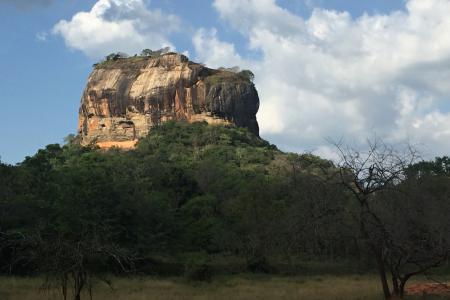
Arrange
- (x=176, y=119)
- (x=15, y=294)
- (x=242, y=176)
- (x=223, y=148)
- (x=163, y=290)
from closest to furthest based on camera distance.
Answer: (x=15, y=294)
(x=163, y=290)
(x=242, y=176)
(x=223, y=148)
(x=176, y=119)

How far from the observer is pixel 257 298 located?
19688mm

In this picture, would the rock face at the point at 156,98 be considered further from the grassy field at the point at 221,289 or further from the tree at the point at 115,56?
the grassy field at the point at 221,289

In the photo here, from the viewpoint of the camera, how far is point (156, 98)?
100750 mm

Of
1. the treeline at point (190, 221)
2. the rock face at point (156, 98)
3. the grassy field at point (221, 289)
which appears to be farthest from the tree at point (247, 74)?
the grassy field at point (221, 289)

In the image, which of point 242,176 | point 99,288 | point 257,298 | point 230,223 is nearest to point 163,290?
point 99,288

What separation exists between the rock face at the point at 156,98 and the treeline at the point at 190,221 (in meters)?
46.1

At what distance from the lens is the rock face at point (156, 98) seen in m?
100

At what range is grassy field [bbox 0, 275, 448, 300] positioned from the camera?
1964 centimetres

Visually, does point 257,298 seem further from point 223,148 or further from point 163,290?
point 223,148

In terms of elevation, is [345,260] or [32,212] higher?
[32,212]

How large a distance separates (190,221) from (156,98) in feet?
209

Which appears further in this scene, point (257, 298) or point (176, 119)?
point (176, 119)

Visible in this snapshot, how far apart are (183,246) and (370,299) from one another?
18.8m

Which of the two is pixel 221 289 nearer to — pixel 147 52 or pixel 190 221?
pixel 190 221
